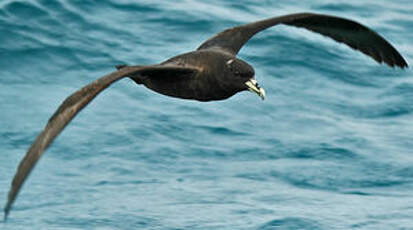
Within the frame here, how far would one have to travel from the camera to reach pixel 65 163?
488 inches

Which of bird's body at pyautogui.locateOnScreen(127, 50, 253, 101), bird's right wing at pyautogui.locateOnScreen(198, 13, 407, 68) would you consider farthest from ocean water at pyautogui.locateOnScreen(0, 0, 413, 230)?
bird's body at pyautogui.locateOnScreen(127, 50, 253, 101)

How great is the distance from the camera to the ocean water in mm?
11578

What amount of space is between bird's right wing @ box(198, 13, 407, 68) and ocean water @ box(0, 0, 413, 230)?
6.16ft

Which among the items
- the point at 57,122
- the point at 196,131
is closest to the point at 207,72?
the point at 57,122

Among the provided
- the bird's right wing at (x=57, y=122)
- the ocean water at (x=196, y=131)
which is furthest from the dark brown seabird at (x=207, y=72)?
the ocean water at (x=196, y=131)

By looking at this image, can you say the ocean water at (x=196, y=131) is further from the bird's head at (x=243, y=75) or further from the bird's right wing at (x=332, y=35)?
the bird's head at (x=243, y=75)

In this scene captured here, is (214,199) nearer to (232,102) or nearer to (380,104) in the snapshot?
(232,102)

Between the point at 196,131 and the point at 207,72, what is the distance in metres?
3.81

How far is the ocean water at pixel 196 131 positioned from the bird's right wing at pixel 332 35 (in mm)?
1877

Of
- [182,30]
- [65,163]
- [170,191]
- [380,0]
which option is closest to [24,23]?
[182,30]

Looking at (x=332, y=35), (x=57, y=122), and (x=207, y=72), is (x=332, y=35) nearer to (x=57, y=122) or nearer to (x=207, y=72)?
(x=207, y=72)

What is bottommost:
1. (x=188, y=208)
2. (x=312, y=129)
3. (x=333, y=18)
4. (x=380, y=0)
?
(x=188, y=208)

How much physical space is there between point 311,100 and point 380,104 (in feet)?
2.85

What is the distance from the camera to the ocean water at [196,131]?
38.0ft
